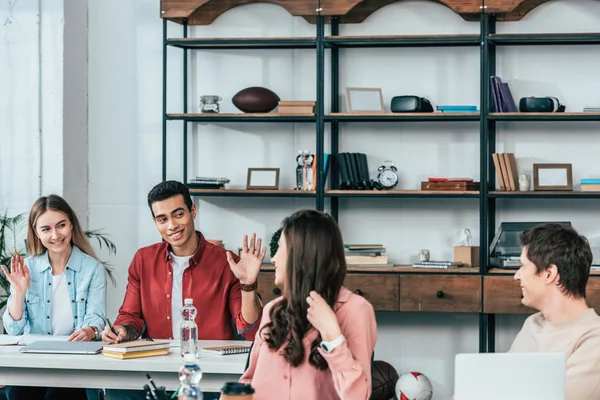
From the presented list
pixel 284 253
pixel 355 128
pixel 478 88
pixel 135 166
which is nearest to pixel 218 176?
pixel 135 166

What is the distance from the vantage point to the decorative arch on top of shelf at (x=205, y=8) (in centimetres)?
512

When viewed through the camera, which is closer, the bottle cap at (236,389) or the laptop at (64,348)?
the bottle cap at (236,389)

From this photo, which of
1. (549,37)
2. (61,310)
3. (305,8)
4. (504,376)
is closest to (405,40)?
(305,8)

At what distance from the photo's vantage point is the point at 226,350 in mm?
3168

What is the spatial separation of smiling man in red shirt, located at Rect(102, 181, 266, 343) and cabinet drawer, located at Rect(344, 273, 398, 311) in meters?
1.46

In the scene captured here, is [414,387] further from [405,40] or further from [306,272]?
[306,272]

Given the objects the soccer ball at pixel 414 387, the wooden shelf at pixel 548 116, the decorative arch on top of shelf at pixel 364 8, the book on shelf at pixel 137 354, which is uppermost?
the decorative arch on top of shelf at pixel 364 8

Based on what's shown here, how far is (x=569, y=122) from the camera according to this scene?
520cm

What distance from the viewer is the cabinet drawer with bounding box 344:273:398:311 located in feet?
16.3

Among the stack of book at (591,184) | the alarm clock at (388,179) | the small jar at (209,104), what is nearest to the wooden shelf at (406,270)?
the alarm clock at (388,179)

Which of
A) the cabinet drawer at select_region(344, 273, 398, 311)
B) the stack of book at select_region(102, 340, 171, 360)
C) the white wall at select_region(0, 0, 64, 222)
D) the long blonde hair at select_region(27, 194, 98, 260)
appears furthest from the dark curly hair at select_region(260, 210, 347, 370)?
the white wall at select_region(0, 0, 64, 222)

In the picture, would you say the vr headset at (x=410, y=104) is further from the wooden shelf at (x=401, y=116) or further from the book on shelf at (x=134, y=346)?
the book on shelf at (x=134, y=346)

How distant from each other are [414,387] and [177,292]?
1866 millimetres

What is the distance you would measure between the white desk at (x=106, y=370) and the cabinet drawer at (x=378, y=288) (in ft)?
6.21
